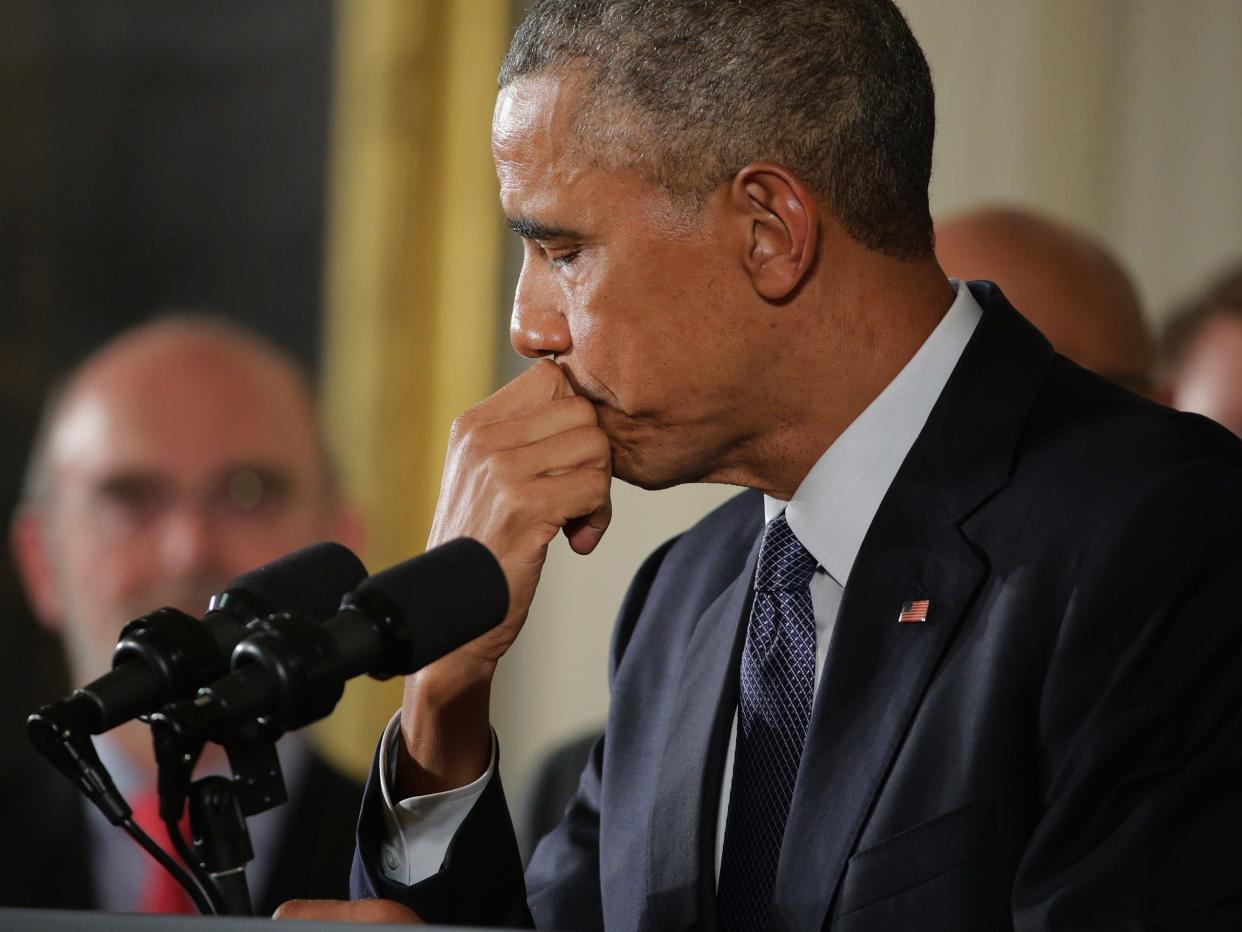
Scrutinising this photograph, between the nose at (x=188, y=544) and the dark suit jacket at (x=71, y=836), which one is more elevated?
the nose at (x=188, y=544)

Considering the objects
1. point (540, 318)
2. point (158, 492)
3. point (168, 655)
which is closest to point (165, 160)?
point (158, 492)

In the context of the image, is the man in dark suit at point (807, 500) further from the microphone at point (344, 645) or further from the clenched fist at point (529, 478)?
the microphone at point (344, 645)

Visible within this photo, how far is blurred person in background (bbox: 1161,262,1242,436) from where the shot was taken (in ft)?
10.6

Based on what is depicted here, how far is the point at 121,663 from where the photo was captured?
1.14 meters

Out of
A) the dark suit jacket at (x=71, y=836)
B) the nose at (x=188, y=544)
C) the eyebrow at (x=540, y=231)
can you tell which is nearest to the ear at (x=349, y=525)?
the nose at (x=188, y=544)

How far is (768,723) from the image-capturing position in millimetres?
1581

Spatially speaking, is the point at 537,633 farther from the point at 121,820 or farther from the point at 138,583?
the point at 121,820

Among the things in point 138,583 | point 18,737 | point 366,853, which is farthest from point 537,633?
point 366,853

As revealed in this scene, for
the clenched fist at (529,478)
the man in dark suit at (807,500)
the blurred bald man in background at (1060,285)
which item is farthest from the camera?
the blurred bald man in background at (1060,285)

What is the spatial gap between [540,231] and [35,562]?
2057mm

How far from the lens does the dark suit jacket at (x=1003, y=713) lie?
1247 millimetres

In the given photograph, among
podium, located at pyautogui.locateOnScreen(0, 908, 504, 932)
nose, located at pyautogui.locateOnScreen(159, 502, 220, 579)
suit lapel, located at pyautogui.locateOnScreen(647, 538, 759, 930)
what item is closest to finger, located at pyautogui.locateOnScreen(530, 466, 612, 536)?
suit lapel, located at pyautogui.locateOnScreen(647, 538, 759, 930)

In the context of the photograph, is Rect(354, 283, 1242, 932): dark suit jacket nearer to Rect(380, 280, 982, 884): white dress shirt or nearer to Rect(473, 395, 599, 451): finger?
Rect(380, 280, 982, 884): white dress shirt

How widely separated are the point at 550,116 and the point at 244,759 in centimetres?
70
